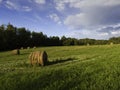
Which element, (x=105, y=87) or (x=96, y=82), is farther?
(x=96, y=82)

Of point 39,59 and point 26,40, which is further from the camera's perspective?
point 26,40

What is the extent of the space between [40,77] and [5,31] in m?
71.9

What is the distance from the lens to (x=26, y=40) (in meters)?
85.0

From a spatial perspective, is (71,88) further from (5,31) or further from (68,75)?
(5,31)

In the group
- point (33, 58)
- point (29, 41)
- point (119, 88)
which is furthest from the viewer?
point (29, 41)

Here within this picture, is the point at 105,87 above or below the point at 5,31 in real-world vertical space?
below

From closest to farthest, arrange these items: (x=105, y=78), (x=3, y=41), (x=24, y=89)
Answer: (x=24, y=89)
(x=105, y=78)
(x=3, y=41)

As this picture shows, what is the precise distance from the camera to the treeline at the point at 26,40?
7674 centimetres

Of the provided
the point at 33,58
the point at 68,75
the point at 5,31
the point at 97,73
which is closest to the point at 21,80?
the point at 68,75

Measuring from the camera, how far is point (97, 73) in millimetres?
11094

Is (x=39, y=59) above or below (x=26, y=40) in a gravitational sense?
below

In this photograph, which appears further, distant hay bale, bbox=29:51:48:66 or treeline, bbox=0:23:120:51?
treeline, bbox=0:23:120:51

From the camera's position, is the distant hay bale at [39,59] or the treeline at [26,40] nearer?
the distant hay bale at [39,59]

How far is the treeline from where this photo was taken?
76.7 metres
